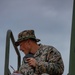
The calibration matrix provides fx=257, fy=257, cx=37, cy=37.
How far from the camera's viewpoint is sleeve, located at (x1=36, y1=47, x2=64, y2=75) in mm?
2979

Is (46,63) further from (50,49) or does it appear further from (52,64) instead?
(50,49)

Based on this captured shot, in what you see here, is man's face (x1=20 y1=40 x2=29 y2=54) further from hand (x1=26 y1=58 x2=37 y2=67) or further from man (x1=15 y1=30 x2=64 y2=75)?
hand (x1=26 y1=58 x2=37 y2=67)

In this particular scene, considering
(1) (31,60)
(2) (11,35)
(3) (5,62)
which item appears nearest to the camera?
(1) (31,60)

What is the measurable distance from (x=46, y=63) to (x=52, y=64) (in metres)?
0.07

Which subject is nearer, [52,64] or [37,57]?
[52,64]

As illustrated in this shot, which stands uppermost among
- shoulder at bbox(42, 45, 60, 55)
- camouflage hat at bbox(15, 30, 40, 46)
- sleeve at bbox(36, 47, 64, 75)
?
camouflage hat at bbox(15, 30, 40, 46)

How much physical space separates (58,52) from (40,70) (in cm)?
35

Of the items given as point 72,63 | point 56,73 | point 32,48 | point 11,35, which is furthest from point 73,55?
point 11,35

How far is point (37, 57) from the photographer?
125 inches

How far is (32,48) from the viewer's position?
3.24m

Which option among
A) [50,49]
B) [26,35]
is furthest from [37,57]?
[26,35]

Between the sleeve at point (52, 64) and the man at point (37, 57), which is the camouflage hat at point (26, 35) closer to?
the man at point (37, 57)

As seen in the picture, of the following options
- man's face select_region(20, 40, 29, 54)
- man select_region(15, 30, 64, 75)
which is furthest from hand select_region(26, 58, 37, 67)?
man's face select_region(20, 40, 29, 54)

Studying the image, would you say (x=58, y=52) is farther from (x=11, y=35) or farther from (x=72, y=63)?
(x=72, y=63)
